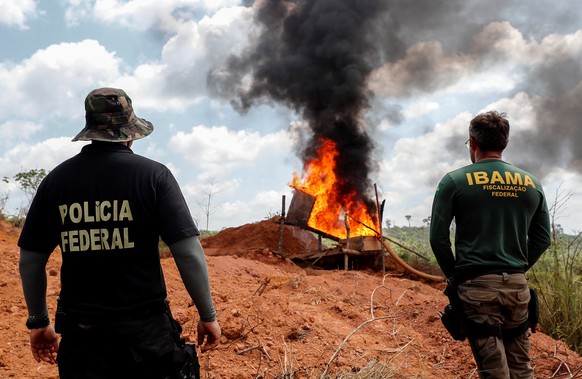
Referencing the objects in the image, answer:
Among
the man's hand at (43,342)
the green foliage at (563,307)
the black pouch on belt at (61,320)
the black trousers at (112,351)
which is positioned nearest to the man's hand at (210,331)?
the black trousers at (112,351)

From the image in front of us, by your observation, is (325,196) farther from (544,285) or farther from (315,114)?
(544,285)

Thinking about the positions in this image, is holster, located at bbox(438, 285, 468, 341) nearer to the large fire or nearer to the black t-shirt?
the black t-shirt

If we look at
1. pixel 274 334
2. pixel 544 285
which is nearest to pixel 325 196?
pixel 544 285

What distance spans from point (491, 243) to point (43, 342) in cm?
272

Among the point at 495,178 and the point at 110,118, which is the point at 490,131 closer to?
the point at 495,178

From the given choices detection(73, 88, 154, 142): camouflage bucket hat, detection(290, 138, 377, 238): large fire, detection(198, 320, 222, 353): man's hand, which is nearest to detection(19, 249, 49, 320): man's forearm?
detection(73, 88, 154, 142): camouflage bucket hat

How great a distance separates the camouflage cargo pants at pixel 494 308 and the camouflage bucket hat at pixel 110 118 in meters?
2.25

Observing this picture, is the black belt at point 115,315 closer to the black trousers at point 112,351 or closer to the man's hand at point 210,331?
the black trousers at point 112,351

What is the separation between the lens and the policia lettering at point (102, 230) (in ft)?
8.80

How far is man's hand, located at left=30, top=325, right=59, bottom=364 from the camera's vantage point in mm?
3006

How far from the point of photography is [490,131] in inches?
147

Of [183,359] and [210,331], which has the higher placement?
[210,331]

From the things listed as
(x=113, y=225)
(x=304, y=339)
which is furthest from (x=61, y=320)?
(x=304, y=339)

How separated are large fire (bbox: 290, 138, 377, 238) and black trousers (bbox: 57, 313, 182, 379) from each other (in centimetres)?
1390
